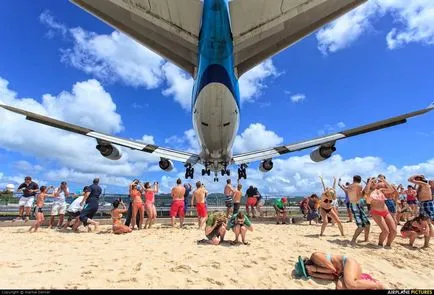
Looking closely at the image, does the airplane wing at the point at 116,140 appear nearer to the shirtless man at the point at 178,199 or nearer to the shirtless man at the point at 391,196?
the shirtless man at the point at 178,199

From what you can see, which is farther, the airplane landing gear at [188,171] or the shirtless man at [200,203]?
the airplane landing gear at [188,171]

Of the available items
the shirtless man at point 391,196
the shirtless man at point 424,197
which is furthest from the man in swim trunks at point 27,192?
the shirtless man at point 424,197

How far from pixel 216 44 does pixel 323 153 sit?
718 cm

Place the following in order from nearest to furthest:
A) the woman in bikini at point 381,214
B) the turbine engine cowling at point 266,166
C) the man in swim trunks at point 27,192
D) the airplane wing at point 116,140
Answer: the woman in bikini at point 381,214 < the man in swim trunks at point 27,192 < the airplane wing at point 116,140 < the turbine engine cowling at point 266,166

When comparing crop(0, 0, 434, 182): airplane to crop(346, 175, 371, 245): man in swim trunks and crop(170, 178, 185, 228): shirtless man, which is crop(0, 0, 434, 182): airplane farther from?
crop(346, 175, 371, 245): man in swim trunks

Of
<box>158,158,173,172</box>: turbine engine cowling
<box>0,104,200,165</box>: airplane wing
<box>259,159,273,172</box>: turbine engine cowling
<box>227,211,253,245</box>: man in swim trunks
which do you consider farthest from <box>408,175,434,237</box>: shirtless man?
<box>158,158,173,172</box>: turbine engine cowling

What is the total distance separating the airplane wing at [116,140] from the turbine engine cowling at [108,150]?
0.26m

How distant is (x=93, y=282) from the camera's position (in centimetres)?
401

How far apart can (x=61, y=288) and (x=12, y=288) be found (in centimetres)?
58

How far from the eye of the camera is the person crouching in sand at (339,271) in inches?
139

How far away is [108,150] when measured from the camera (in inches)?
521

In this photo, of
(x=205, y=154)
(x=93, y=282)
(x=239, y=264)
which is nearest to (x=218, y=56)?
(x=205, y=154)

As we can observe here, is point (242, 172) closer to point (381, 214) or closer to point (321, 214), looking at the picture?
point (321, 214)

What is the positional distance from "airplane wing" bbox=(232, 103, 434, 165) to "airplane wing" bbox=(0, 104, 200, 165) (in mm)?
2968
